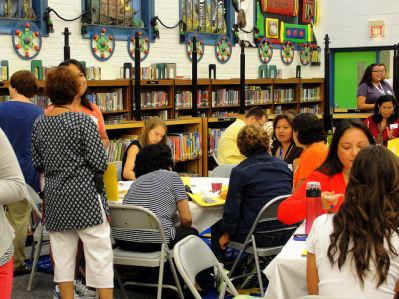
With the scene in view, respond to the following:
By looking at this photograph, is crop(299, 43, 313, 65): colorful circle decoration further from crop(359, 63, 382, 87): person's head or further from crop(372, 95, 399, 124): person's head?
crop(372, 95, 399, 124): person's head

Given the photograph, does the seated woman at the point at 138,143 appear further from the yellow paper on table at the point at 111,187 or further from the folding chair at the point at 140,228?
the folding chair at the point at 140,228

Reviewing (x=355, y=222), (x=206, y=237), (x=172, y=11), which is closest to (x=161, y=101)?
(x=172, y=11)

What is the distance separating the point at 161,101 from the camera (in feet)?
33.6

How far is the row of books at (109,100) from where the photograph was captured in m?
9.21

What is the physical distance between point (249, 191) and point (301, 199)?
0.99 meters

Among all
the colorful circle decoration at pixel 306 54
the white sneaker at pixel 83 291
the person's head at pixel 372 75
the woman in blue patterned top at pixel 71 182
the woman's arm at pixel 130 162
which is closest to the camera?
the woman in blue patterned top at pixel 71 182

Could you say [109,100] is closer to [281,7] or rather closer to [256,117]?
[256,117]

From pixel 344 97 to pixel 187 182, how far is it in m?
9.23

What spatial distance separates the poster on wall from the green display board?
1.41 metres

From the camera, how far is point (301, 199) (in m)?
3.74

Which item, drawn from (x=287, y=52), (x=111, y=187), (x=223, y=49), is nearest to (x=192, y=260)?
(x=111, y=187)

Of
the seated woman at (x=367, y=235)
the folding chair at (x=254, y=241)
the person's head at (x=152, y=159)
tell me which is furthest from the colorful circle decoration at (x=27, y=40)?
the seated woman at (x=367, y=235)

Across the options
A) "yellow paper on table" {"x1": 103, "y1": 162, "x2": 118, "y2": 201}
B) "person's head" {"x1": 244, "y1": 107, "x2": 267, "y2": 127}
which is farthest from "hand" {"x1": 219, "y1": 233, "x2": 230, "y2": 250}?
"person's head" {"x1": 244, "y1": 107, "x2": 267, "y2": 127}

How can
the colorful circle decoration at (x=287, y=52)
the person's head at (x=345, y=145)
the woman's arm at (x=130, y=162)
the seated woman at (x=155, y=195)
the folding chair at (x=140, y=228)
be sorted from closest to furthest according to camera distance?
the person's head at (x=345, y=145) < the folding chair at (x=140, y=228) < the seated woman at (x=155, y=195) < the woman's arm at (x=130, y=162) < the colorful circle decoration at (x=287, y=52)
